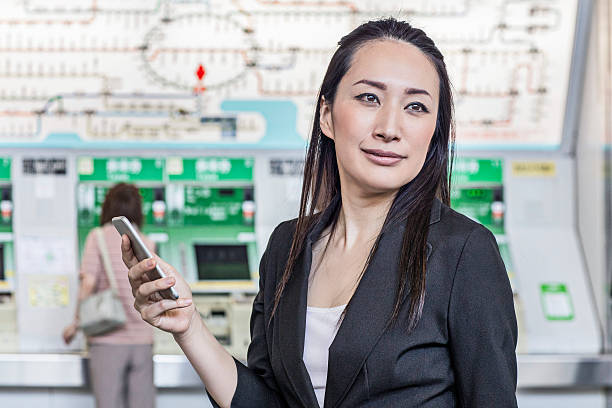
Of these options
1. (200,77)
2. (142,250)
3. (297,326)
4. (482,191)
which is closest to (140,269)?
(142,250)

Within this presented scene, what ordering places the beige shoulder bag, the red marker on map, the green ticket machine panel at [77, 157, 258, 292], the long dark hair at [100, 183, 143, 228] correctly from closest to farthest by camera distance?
the beige shoulder bag → the long dark hair at [100, 183, 143, 228] → the green ticket machine panel at [77, 157, 258, 292] → the red marker on map

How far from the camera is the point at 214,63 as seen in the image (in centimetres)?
443

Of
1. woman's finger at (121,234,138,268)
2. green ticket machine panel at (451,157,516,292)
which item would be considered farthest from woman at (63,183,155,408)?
woman's finger at (121,234,138,268)

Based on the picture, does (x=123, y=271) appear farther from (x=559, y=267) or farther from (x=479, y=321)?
(x=479, y=321)

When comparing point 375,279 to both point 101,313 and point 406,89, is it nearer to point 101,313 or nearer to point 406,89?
point 406,89

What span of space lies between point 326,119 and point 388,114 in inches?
7.4

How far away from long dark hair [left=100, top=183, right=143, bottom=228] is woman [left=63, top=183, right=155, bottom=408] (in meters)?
0.02

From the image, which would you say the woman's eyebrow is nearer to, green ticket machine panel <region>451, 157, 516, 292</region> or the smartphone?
the smartphone

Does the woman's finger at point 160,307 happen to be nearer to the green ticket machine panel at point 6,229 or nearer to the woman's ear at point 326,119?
the woman's ear at point 326,119

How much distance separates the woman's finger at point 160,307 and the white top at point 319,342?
0.21 m

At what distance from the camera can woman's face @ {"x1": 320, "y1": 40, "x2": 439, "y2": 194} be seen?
1.48 m

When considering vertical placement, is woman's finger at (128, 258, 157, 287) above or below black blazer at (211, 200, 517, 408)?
above

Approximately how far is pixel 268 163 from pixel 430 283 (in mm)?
3033

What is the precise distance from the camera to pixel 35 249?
429 cm
